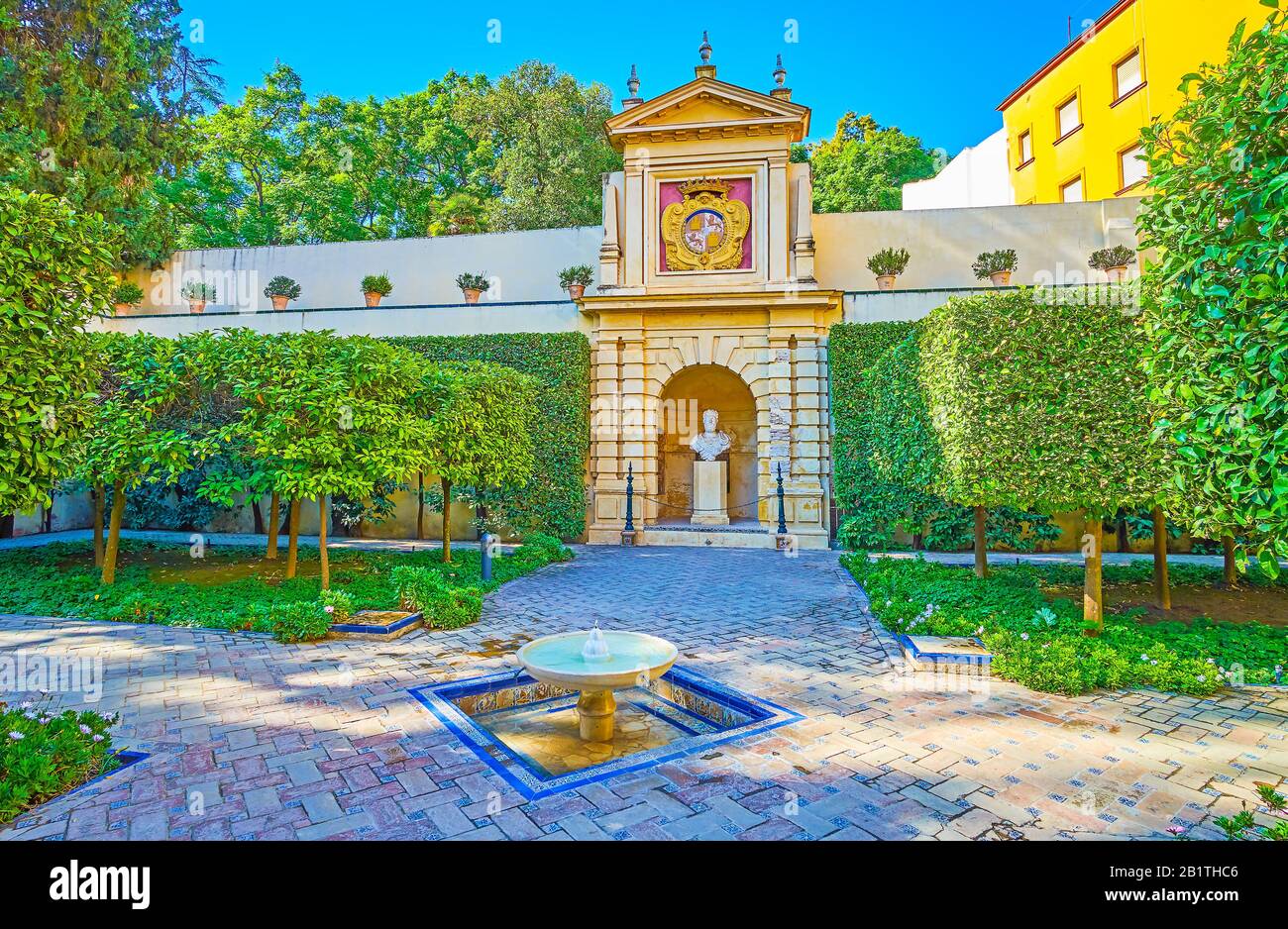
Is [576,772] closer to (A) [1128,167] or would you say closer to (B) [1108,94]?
(A) [1128,167]

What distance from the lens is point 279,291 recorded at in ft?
64.2

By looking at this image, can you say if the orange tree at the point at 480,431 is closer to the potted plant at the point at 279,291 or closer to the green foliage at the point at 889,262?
the potted plant at the point at 279,291

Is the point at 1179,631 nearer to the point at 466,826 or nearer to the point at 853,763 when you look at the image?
the point at 853,763

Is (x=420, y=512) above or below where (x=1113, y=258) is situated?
below

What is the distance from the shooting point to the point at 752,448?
19172 millimetres

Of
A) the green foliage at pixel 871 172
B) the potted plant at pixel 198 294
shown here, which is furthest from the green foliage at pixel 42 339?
the green foliage at pixel 871 172

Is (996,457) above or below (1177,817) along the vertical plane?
above

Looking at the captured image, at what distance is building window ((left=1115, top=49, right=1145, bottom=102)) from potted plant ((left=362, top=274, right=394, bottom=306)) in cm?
2381

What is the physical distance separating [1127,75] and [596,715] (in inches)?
1038

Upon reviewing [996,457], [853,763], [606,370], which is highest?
[606,370]

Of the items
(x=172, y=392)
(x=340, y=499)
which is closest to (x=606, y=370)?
(x=340, y=499)

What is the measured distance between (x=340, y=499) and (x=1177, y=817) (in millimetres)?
18464

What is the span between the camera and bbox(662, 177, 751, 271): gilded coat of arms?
1703 centimetres

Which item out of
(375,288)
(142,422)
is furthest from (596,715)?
(375,288)
